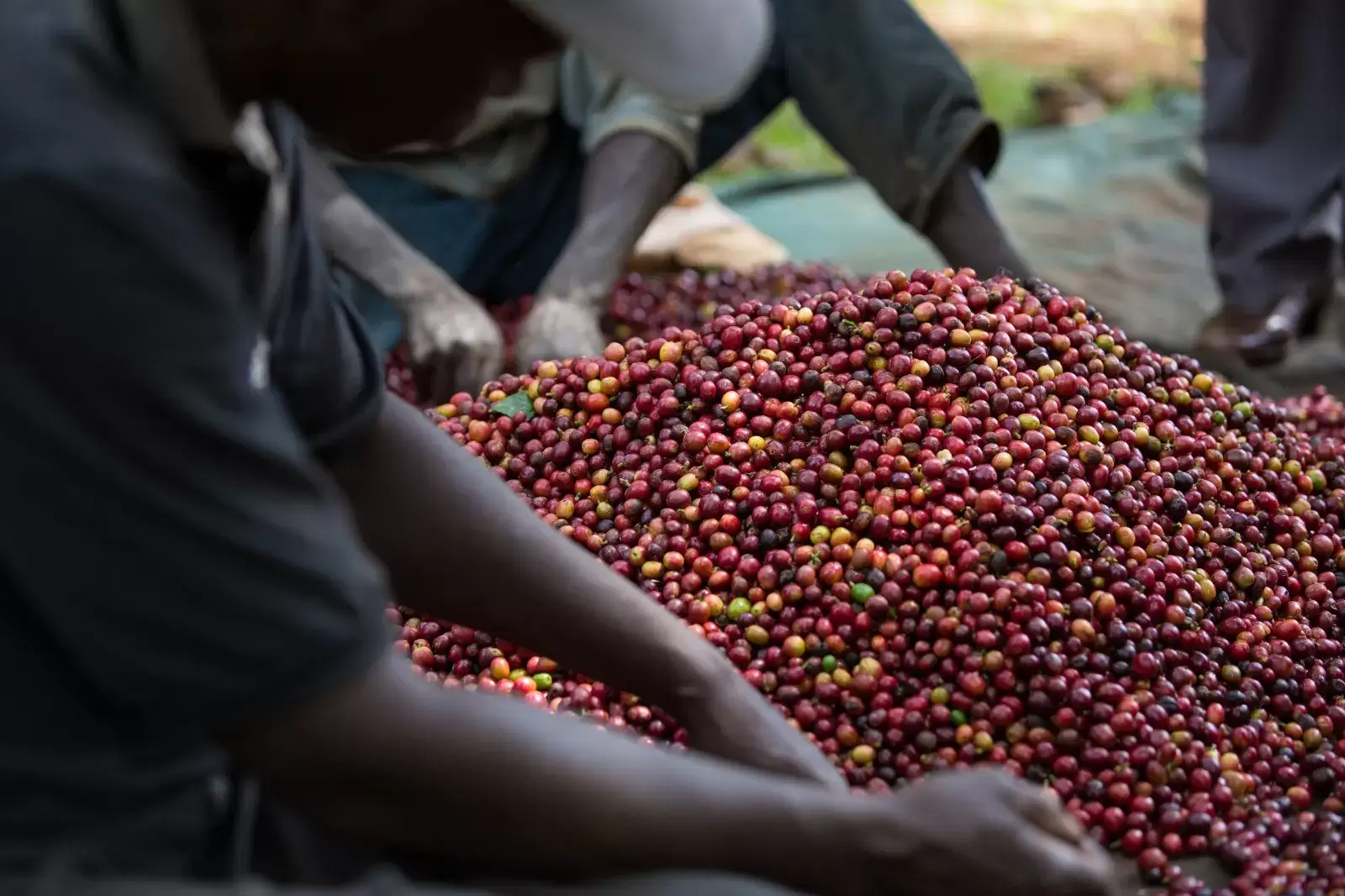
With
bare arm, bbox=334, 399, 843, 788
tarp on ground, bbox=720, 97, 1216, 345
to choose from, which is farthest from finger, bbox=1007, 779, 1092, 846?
tarp on ground, bbox=720, 97, 1216, 345

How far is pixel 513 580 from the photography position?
147 cm

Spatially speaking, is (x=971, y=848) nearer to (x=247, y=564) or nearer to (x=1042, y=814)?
(x=1042, y=814)

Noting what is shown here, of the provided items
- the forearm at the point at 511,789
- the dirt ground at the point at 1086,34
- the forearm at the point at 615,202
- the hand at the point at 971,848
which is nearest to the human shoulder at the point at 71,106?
the forearm at the point at 511,789

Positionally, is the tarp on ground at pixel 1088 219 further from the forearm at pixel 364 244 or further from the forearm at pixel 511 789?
A: the forearm at pixel 511 789

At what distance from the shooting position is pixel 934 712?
62.2 inches

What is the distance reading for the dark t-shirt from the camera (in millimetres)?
885

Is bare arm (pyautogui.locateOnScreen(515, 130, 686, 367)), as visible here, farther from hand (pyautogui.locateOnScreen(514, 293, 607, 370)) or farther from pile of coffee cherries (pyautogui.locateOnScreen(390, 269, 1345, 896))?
pile of coffee cherries (pyautogui.locateOnScreen(390, 269, 1345, 896))

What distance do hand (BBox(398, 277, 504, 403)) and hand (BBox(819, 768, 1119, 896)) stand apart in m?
1.53

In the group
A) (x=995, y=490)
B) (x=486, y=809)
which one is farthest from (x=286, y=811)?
(x=995, y=490)

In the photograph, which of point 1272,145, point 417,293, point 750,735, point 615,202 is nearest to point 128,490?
point 750,735

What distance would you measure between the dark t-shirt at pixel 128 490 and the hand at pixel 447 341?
149 centimetres

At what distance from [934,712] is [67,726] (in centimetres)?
97

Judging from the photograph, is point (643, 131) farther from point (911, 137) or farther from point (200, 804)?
point (200, 804)

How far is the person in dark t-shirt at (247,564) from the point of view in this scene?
0.90m
